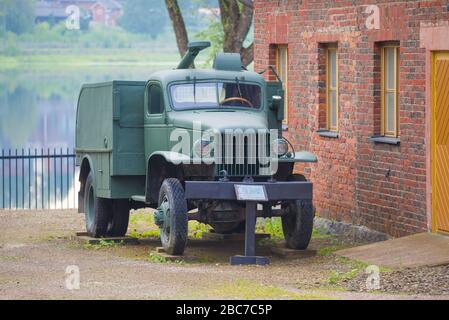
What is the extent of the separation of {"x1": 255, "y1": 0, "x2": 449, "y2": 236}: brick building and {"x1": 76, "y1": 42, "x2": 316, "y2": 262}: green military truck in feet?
5.02

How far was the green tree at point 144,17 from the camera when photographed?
73.3m

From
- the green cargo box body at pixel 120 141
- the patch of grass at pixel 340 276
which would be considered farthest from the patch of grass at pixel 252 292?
the green cargo box body at pixel 120 141

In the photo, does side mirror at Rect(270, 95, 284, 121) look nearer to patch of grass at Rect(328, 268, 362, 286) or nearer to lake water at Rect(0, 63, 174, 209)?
patch of grass at Rect(328, 268, 362, 286)

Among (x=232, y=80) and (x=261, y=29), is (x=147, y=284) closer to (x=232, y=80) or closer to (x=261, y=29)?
(x=232, y=80)

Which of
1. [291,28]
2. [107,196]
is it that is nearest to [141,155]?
[107,196]

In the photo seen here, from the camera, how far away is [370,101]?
67.2 ft

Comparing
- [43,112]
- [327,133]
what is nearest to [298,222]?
[327,133]

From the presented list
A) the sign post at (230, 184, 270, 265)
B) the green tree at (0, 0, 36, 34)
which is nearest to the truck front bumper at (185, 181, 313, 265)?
the sign post at (230, 184, 270, 265)

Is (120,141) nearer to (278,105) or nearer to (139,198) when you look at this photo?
(139,198)

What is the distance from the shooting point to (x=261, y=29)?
82.2 feet

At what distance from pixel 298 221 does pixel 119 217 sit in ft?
11.3

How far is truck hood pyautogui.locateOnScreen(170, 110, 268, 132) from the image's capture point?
18.0m

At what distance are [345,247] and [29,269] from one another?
198 inches

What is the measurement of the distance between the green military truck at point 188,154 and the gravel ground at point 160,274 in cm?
60
